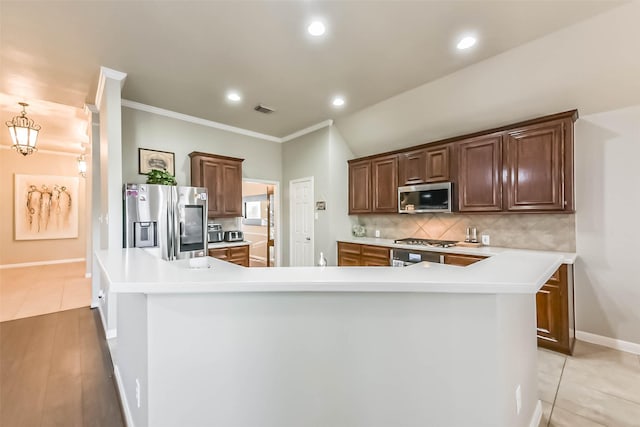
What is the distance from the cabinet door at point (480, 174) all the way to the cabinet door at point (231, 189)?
356 cm

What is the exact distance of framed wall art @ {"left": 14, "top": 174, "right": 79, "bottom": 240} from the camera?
6559mm

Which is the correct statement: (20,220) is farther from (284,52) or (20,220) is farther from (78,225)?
(284,52)

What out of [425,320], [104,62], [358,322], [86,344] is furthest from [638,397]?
[104,62]

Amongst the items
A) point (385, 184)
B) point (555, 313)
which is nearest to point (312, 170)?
point (385, 184)

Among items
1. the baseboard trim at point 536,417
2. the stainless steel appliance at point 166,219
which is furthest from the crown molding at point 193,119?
the baseboard trim at point 536,417

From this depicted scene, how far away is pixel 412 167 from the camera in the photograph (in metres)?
4.21

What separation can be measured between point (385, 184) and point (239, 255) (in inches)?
109

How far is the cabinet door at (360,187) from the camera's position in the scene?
4801 mm

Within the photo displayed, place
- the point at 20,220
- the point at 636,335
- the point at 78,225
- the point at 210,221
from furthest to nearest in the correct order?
the point at 78,225, the point at 20,220, the point at 210,221, the point at 636,335

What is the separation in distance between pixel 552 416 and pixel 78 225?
9932 millimetres

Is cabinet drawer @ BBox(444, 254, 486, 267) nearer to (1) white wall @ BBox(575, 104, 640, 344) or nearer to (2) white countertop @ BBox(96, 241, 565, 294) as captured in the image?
(1) white wall @ BBox(575, 104, 640, 344)

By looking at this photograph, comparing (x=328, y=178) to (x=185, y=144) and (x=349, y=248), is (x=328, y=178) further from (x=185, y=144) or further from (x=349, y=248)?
(x=185, y=144)

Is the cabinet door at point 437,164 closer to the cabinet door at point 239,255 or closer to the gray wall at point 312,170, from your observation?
the gray wall at point 312,170

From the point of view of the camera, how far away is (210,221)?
16.0 feet
